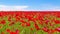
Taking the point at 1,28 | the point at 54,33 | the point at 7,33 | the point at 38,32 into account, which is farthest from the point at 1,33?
the point at 54,33

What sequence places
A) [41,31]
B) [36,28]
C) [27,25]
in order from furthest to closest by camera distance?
1. [27,25]
2. [36,28]
3. [41,31]

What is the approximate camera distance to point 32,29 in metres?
2.80

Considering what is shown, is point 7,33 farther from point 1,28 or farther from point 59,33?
point 59,33

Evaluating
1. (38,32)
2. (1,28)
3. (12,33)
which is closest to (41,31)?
(38,32)

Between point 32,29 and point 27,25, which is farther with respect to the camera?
point 27,25

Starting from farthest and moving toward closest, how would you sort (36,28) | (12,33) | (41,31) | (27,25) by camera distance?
(27,25) → (36,28) → (41,31) → (12,33)

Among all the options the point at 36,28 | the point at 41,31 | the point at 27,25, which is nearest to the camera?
the point at 41,31

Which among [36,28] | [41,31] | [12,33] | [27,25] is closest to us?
[12,33]

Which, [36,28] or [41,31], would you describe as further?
[36,28]

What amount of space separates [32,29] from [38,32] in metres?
0.21

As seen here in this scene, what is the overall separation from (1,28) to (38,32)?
66cm

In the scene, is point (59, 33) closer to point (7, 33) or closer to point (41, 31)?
point (41, 31)

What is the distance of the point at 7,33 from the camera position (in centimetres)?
260

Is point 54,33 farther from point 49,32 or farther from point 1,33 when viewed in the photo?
point 1,33
